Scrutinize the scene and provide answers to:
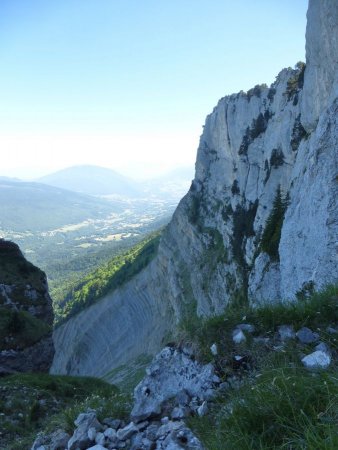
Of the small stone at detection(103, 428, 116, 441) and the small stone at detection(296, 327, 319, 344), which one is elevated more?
the small stone at detection(296, 327, 319, 344)

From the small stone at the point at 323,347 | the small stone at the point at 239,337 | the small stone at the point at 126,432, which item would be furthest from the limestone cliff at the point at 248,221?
the small stone at the point at 126,432

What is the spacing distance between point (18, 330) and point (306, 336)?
25.6 meters

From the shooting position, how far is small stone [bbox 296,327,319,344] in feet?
20.0

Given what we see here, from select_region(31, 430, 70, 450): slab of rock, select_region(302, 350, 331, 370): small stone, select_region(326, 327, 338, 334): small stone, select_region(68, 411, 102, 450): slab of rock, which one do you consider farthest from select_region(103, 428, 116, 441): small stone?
select_region(326, 327, 338, 334): small stone

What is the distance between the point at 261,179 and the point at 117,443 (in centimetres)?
3936

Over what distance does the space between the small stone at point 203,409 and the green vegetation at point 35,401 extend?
7.92 ft

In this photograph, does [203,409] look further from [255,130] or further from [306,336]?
[255,130]

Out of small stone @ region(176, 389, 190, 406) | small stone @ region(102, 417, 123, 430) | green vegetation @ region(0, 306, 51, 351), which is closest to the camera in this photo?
small stone @ region(176, 389, 190, 406)

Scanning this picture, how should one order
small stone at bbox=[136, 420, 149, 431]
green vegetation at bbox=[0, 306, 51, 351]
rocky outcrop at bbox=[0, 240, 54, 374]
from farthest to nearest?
green vegetation at bbox=[0, 306, 51, 351], rocky outcrop at bbox=[0, 240, 54, 374], small stone at bbox=[136, 420, 149, 431]

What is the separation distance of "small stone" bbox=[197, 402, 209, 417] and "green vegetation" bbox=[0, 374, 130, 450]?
242 cm

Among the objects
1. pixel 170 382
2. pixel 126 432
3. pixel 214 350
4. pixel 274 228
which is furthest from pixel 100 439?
pixel 274 228

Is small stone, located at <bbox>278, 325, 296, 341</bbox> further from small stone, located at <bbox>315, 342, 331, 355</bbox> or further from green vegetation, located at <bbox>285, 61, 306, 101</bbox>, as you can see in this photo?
green vegetation, located at <bbox>285, 61, 306, 101</bbox>

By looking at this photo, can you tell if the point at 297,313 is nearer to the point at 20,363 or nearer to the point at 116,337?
the point at 20,363

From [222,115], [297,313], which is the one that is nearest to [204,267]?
[222,115]
